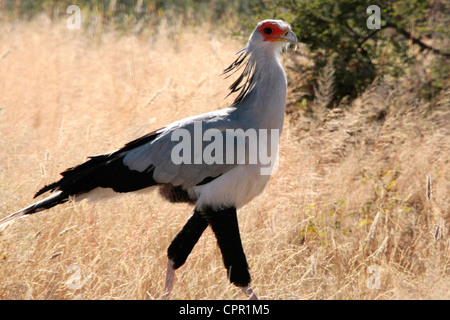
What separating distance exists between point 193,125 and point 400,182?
2542 mm

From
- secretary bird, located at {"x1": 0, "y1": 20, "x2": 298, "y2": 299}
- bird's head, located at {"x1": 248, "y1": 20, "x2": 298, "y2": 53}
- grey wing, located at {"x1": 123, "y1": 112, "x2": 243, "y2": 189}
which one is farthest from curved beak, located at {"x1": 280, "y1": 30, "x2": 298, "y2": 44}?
grey wing, located at {"x1": 123, "y1": 112, "x2": 243, "y2": 189}

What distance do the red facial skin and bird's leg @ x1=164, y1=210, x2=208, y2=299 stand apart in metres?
1.30

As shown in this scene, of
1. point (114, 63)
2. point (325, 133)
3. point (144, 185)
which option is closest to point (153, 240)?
point (144, 185)

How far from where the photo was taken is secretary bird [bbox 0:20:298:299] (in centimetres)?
368

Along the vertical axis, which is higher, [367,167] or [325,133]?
[325,133]

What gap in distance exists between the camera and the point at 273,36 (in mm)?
4000

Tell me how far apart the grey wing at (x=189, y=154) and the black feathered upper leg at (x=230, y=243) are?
248 mm

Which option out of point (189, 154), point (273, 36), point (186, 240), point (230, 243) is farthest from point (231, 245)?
point (273, 36)

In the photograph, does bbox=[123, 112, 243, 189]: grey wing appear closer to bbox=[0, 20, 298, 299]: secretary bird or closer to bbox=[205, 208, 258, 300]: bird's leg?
bbox=[0, 20, 298, 299]: secretary bird

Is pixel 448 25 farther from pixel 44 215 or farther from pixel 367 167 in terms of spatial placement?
pixel 44 215

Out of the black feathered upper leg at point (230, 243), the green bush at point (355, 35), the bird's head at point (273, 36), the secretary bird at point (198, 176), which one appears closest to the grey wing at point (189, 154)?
the secretary bird at point (198, 176)

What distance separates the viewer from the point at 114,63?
333 inches

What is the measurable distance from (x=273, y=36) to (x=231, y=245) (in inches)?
56.3

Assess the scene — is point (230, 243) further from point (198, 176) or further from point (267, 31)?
point (267, 31)
